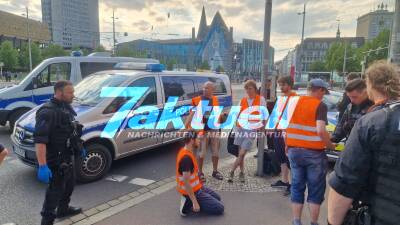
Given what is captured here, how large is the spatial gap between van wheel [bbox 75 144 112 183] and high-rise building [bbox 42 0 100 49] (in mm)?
41793

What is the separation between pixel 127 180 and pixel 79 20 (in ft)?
155

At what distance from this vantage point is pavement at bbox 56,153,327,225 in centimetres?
355

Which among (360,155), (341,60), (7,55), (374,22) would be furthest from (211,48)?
(360,155)

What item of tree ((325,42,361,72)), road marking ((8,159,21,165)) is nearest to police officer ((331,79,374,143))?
road marking ((8,159,21,165))

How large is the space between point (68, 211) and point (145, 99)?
99.6 inches

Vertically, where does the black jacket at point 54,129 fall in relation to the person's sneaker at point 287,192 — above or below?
above

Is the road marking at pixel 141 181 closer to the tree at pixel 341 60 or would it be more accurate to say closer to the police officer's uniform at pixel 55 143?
the police officer's uniform at pixel 55 143

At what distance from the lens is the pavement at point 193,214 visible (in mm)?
3553

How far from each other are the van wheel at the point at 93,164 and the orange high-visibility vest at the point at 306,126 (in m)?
3.22

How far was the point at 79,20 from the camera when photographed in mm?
45344

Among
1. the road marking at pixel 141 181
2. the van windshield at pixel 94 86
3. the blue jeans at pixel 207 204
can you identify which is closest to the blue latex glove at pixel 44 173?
the blue jeans at pixel 207 204

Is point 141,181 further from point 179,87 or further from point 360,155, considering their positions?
point 360,155

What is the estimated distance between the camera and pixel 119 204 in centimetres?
399

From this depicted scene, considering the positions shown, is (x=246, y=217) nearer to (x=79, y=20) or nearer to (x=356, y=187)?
(x=356, y=187)
